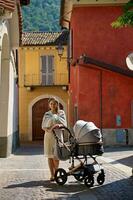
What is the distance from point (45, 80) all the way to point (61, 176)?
2665 cm

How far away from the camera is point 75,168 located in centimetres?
990

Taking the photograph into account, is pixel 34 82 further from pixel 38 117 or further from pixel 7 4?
pixel 7 4

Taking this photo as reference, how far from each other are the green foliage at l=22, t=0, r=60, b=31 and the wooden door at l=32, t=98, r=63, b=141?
23927 mm

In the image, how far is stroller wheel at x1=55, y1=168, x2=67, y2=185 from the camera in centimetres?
994

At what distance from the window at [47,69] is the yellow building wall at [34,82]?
28 cm

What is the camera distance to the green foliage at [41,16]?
62.8m

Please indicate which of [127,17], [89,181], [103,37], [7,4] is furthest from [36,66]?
[127,17]

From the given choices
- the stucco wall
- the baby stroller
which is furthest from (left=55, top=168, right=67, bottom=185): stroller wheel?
the stucco wall

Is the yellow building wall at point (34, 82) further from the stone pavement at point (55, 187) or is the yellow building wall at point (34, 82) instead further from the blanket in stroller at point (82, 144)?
the blanket in stroller at point (82, 144)

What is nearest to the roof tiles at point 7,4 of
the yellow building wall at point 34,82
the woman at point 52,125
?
the woman at point 52,125

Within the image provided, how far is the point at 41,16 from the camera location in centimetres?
6625

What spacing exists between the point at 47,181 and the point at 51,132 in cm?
101

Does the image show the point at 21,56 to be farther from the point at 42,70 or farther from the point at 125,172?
the point at 125,172

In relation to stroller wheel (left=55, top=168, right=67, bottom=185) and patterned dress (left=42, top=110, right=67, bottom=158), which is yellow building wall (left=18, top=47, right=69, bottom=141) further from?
stroller wheel (left=55, top=168, right=67, bottom=185)
